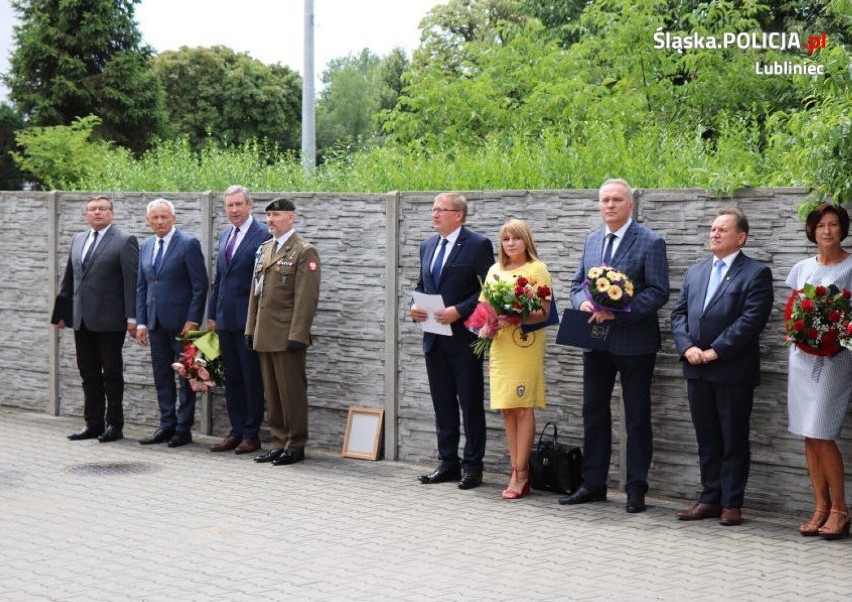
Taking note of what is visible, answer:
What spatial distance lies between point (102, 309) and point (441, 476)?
3982mm

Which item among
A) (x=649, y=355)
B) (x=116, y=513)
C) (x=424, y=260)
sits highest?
(x=424, y=260)

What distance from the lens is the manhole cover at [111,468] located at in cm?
1068

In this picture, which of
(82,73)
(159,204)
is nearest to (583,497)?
(159,204)

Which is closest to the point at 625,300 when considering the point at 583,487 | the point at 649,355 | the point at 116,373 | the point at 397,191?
the point at 649,355

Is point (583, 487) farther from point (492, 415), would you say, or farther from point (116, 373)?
point (116, 373)

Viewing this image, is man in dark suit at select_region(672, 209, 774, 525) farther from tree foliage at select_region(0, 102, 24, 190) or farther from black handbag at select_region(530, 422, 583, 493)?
tree foliage at select_region(0, 102, 24, 190)

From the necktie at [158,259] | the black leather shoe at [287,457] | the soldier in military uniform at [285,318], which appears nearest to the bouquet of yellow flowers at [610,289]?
the soldier in military uniform at [285,318]

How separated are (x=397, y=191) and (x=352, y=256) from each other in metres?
0.76

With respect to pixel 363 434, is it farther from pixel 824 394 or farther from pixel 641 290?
pixel 824 394

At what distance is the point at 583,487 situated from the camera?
30.5 feet

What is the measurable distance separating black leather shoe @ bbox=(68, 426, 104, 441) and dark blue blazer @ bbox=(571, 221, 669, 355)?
18.4 feet

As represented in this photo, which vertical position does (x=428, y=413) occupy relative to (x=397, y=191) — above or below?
below

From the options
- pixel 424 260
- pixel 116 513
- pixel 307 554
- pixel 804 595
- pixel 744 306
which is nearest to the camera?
pixel 804 595

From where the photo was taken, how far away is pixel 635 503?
8.99 m
